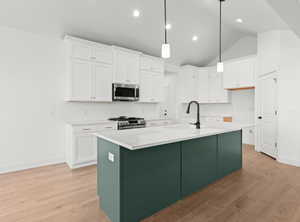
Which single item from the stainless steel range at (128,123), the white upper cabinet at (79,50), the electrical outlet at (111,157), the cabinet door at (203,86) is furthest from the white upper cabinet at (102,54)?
the cabinet door at (203,86)

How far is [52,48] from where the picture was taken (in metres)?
3.66

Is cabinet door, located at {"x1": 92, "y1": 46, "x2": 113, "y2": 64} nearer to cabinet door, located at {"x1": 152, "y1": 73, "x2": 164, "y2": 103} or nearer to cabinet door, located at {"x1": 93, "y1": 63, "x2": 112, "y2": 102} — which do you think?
cabinet door, located at {"x1": 93, "y1": 63, "x2": 112, "y2": 102}

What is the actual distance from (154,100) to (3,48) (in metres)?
3.49

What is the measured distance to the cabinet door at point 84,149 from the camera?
3.36 metres

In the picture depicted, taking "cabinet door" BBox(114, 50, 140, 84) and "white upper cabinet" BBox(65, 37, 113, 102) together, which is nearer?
"white upper cabinet" BBox(65, 37, 113, 102)

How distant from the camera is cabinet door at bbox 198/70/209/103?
6.01 meters

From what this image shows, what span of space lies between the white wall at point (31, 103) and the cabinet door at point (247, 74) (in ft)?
14.6

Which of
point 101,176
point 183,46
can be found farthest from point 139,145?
point 183,46

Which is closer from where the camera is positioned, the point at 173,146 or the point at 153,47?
the point at 173,146

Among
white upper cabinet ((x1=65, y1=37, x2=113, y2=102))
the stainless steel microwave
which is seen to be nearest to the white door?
the stainless steel microwave

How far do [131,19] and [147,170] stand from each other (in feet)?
11.1

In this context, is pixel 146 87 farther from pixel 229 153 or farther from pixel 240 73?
pixel 240 73

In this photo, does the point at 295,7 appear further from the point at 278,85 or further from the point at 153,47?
the point at 153,47

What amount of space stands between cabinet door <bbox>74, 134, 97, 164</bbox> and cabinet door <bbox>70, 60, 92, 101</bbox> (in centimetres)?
84
